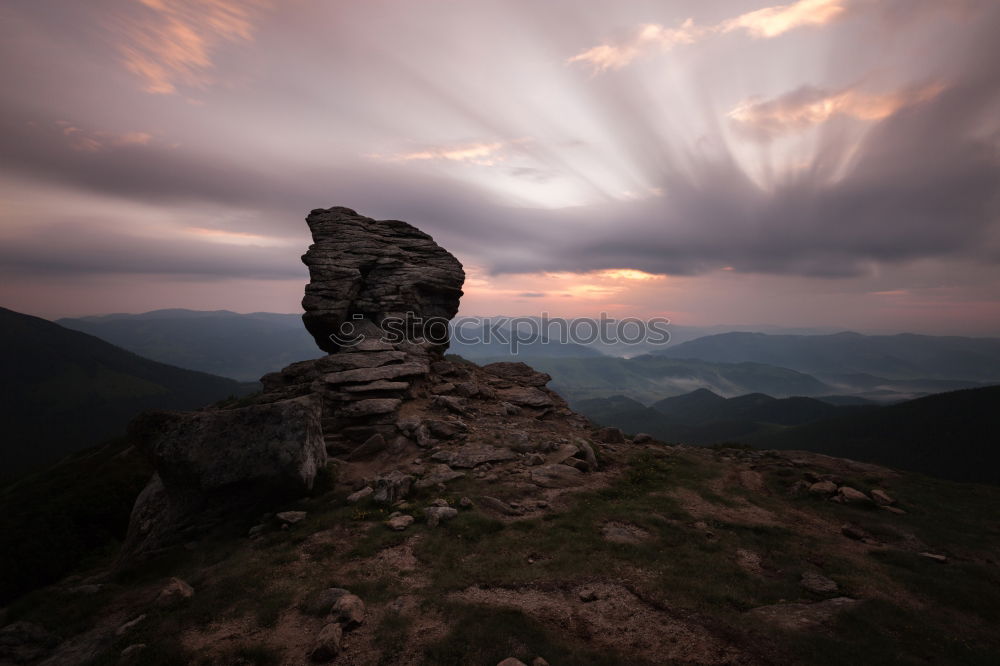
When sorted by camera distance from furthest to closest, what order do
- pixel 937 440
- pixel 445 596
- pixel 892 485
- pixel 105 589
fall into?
1. pixel 937 440
2. pixel 892 485
3. pixel 105 589
4. pixel 445 596

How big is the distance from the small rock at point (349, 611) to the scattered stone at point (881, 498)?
2946 centimetres

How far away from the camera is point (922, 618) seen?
13.1 meters

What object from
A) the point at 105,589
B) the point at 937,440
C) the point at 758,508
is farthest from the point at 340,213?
the point at 937,440

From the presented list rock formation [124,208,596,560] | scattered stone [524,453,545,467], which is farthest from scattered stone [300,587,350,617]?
scattered stone [524,453,545,467]

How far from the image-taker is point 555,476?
26.2m

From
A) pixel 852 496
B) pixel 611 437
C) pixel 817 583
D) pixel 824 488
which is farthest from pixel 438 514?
pixel 852 496

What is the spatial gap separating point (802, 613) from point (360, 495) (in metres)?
20.7

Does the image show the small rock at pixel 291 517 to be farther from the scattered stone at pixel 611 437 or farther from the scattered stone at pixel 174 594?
the scattered stone at pixel 611 437

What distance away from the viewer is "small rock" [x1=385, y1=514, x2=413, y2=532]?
1933 centimetres

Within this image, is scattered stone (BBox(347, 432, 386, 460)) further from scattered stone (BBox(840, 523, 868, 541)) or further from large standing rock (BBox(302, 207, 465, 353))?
scattered stone (BBox(840, 523, 868, 541))

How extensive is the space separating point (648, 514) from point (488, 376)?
96.0 ft

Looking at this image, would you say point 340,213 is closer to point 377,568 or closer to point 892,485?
point 377,568

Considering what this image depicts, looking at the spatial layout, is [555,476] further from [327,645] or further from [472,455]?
[327,645]

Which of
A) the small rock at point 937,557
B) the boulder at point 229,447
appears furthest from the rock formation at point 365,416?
the small rock at point 937,557
